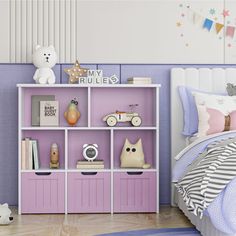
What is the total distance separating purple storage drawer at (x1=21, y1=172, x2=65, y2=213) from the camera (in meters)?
4.03

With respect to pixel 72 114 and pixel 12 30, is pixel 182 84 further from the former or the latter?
pixel 12 30

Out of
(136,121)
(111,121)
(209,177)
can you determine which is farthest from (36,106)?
(209,177)

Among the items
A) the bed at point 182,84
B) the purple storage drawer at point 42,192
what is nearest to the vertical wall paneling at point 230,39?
the bed at point 182,84

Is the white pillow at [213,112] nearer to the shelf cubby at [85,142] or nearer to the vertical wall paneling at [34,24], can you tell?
the shelf cubby at [85,142]

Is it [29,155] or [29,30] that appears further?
[29,30]

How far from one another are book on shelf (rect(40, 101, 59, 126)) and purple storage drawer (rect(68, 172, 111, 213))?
1.45 ft

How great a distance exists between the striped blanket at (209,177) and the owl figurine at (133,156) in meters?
1.13

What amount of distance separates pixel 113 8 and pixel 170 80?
28.6 inches

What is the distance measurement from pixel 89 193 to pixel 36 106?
786 mm

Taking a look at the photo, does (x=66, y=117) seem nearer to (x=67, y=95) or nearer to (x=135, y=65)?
(x=67, y=95)

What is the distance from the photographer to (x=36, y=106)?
424 centimetres

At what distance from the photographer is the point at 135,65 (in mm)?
4375

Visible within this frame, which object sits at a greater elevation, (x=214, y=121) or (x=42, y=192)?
(x=214, y=121)

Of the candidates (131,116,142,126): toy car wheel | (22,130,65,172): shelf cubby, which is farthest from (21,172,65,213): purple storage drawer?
(131,116,142,126): toy car wheel
